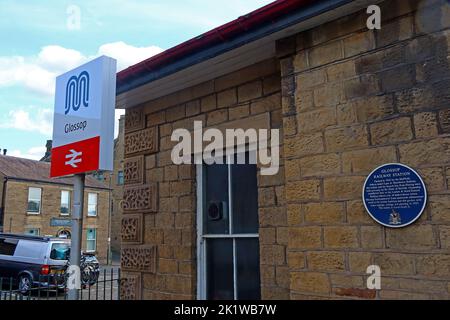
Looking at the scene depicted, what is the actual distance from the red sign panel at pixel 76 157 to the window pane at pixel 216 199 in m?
1.37

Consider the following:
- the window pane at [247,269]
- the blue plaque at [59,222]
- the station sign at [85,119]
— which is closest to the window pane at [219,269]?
the window pane at [247,269]

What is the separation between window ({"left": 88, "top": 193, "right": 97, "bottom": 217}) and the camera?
31752 millimetres

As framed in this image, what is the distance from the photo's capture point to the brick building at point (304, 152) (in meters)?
2.87

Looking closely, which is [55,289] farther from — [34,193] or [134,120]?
[34,193]

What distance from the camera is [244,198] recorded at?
4383 millimetres

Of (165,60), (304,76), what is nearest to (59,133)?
(165,60)

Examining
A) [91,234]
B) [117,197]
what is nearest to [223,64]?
[91,234]

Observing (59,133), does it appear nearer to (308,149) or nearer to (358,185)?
(308,149)

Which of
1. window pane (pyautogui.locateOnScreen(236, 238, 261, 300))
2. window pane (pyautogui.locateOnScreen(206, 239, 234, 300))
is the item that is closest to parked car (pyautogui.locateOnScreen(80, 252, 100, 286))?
window pane (pyautogui.locateOnScreen(206, 239, 234, 300))

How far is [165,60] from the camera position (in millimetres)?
4328

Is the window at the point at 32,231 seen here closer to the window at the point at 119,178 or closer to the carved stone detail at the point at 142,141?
the window at the point at 119,178

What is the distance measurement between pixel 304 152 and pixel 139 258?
9.04 feet
